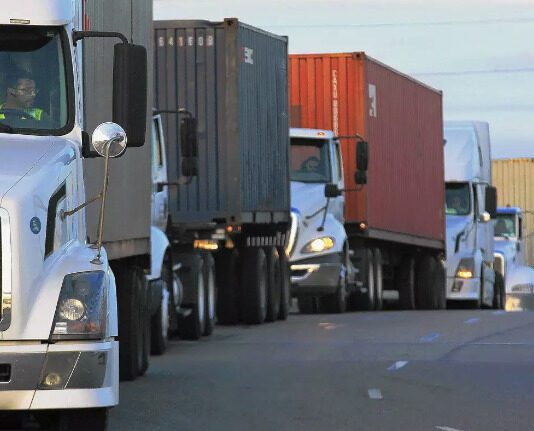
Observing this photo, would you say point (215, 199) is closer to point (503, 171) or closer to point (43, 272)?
point (43, 272)

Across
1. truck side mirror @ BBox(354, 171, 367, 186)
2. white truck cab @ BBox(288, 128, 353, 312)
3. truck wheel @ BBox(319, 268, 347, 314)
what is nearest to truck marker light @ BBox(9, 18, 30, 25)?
white truck cab @ BBox(288, 128, 353, 312)

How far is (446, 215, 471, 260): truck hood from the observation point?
123 ft

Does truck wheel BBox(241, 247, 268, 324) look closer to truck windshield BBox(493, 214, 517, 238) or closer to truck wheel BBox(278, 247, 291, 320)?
truck wheel BBox(278, 247, 291, 320)

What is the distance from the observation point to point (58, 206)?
9.27 meters

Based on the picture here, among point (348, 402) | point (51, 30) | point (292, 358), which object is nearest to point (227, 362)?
point (292, 358)

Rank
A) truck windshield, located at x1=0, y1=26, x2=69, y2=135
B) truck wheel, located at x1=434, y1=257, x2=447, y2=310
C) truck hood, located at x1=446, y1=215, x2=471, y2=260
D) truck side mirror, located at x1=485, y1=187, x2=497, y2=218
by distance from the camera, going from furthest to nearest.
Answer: truck hood, located at x1=446, y1=215, x2=471, y2=260 → truck side mirror, located at x1=485, y1=187, x2=497, y2=218 → truck wheel, located at x1=434, y1=257, x2=447, y2=310 → truck windshield, located at x1=0, y1=26, x2=69, y2=135

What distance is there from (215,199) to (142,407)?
11580mm

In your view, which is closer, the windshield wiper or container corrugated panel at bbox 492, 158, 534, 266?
the windshield wiper

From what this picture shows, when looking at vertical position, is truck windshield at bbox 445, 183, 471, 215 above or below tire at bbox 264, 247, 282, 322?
above

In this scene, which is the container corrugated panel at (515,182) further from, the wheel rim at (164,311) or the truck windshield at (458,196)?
the wheel rim at (164,311)

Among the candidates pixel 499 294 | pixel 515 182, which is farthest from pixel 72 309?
pixel 515 182

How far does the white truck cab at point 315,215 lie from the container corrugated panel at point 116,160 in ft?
38.5

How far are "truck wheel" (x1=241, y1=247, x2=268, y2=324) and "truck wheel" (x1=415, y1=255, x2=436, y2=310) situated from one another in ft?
35.7

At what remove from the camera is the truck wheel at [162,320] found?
18078mm
